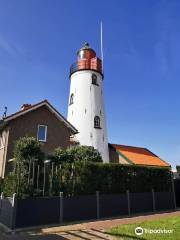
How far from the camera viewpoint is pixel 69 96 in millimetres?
35781

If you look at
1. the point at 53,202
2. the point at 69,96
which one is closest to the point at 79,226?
the point at 53,202

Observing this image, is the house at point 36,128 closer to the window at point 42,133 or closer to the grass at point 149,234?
the window at point 42,133

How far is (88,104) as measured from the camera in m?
33.3

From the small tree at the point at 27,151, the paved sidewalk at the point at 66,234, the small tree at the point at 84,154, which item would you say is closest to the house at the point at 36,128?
the small tree at the point at 84,154

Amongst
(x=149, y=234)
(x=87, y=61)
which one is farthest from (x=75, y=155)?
(x=87, y=61)

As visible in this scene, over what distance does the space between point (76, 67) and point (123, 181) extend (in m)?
21.8

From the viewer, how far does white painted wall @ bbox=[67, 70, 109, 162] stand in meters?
32.4

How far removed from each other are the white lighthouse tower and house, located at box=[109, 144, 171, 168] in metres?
1.16

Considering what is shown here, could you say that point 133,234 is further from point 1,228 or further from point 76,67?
point 76,67

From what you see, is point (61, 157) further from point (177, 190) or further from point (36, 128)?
point (177, 190)

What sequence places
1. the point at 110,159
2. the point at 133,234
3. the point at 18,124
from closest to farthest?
1. the point at 133,234
2. the point at 18,124
3. the point at 110,159

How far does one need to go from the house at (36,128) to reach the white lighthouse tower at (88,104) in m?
5.23

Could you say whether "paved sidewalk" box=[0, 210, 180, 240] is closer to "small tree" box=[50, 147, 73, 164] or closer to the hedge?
the hedge

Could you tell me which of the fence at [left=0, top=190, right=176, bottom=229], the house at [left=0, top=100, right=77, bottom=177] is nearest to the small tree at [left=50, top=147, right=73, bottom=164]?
the house at [left=0, top=100, right=77, bottom=177]
